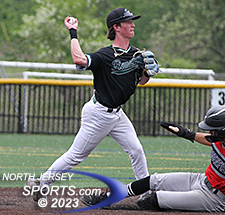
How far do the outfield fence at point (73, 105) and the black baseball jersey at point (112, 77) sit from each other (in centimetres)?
827

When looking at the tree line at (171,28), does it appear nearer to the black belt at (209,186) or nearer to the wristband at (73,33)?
the wristband at (73,33)

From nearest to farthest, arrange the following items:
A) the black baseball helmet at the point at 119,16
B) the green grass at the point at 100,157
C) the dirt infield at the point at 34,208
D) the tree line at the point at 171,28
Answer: the dirt infield at the point at 34,208 → the black baseball helmet at the point at 119,16 → the green grass at the point at 100,157 → the tree line at the point at 171,28

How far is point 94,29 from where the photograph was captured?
98.0 feet

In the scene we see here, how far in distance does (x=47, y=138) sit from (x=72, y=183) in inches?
251

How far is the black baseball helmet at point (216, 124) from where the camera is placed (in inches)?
170

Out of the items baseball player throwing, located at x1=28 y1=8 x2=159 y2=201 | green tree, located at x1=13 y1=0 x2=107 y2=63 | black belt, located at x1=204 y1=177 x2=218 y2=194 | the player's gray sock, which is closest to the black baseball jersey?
baseball player throwing, located at x1=28 y1=8 x2=159 y2=201

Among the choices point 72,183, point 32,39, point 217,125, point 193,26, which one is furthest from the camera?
point 193,26

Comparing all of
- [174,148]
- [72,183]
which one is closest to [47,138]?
[174,148]

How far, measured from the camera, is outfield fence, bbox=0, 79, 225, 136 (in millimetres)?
13500

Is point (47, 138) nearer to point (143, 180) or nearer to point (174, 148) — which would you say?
point (174, 148)

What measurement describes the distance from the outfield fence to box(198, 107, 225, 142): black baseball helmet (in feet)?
29.1

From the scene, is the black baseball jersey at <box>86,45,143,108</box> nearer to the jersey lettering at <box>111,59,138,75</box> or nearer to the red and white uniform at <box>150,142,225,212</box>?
the jersey lettering at <box>111,59,138,75</box>

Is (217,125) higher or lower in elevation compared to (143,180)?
higher

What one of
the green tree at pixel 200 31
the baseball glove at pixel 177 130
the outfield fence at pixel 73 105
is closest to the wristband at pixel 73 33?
the baseball glove at pixel 177 130
